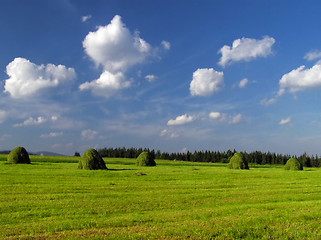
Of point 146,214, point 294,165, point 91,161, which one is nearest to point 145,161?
point 91,161

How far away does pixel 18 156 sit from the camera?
36219 mm

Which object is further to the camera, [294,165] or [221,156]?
[221,156]

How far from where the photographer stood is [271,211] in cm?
1103

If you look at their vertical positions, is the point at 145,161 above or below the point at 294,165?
above

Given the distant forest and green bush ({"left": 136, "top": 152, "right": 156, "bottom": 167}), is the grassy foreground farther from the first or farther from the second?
the distant forest

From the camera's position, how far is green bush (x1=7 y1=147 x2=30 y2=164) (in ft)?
118

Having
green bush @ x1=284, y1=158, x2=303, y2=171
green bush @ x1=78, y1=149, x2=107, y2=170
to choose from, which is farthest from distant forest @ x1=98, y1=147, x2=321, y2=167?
green bush @ x1=78, y1=149, x2=107, y2=170

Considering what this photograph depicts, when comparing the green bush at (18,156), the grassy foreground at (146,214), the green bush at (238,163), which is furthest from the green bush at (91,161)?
the green bush at (238,163)

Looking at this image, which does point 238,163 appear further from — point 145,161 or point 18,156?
point 18,156

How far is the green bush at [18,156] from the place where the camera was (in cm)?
3606

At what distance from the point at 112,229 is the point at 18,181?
13.3 m

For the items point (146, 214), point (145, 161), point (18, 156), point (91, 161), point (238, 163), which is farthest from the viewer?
point (145, 161)

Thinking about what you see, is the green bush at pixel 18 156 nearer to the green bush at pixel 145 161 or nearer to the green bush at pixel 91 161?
the green bush at pixel 91 161

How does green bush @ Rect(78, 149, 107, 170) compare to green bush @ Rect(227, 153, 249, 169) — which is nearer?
green bush @ Rect(78, 149, 107, 170)
